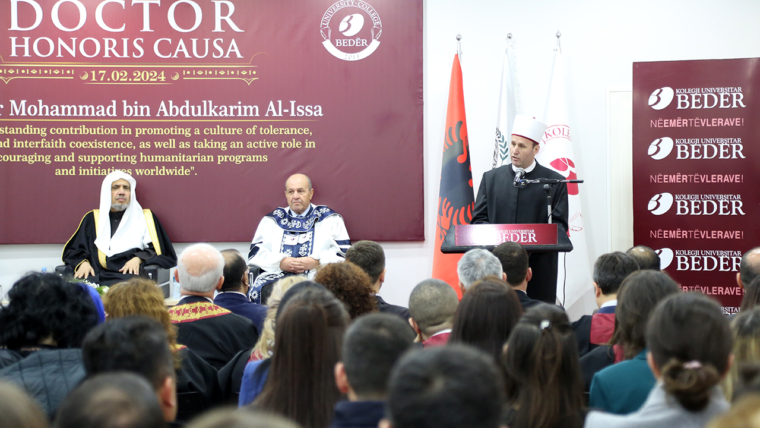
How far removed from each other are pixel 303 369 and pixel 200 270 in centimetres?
129

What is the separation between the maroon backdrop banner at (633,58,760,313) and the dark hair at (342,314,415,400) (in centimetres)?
369

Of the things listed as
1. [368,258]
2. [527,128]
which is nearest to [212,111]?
[527,128]

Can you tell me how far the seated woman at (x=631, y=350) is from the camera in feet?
5.52

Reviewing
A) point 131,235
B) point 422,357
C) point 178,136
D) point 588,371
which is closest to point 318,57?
point 178,136

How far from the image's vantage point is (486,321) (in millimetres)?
1821

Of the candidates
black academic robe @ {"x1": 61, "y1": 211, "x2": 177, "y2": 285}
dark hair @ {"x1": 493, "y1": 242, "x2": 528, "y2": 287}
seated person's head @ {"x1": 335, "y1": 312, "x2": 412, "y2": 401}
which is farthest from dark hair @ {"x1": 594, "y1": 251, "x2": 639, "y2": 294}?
black academic robe @ {"x1": 61, "y1": 211, "x2": 177, "y2": 285}

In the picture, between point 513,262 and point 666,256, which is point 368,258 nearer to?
point 513,262

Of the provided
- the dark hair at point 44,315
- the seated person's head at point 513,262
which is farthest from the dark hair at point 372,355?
the seated person's head at point 513,262

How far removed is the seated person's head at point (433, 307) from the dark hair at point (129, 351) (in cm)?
95

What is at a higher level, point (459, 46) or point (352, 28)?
point (352, 28)

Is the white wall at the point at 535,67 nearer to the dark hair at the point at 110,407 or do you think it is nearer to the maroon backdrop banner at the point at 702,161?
the maroon backdrop banner at the point at 702,161

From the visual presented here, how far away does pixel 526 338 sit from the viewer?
153 cm

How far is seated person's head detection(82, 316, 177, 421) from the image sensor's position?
1366 millimetres

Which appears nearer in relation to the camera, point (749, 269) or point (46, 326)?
point (46, 326)
